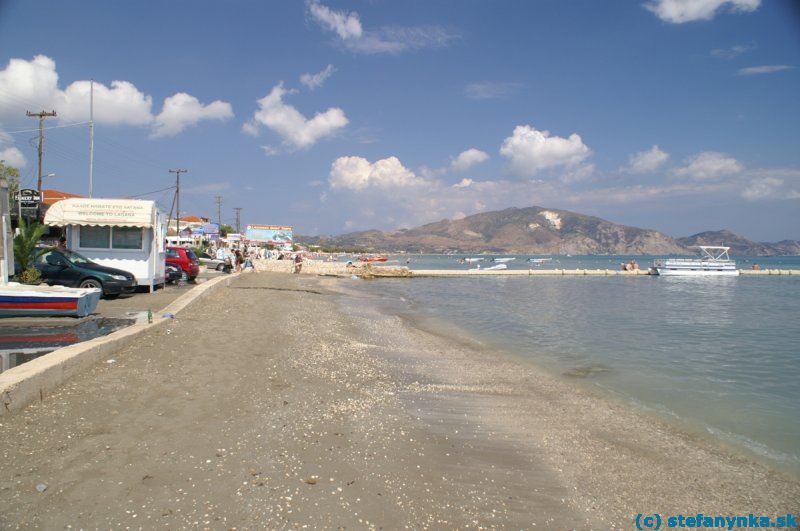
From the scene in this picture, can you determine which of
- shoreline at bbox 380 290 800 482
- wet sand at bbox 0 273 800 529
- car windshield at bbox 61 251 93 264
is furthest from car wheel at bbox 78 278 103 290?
shoreline at bbox 380 290 800 482

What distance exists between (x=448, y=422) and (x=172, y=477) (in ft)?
11.9

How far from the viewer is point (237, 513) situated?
376 cm

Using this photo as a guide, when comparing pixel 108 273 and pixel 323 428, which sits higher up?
pixel 108 273

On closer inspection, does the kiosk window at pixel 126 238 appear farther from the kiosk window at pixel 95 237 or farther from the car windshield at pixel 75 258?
the car windshield at pixel 75 258

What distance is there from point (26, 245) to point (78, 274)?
107 inches

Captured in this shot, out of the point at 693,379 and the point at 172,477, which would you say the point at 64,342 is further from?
the point at 693,379

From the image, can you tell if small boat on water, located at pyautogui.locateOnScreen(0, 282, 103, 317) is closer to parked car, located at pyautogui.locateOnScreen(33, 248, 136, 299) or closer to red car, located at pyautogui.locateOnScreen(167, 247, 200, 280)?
parked car, located at pyautogui.locateOnScreen(33, 248, 136, 299)

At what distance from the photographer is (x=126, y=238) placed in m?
16.5

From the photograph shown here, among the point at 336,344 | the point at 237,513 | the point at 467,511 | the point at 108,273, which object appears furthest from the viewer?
the point at 108,273

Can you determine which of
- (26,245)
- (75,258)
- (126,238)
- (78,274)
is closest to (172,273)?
A: (126,238)

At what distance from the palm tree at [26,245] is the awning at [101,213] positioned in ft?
2.80

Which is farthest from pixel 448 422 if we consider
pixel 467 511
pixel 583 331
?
pixel 583 331

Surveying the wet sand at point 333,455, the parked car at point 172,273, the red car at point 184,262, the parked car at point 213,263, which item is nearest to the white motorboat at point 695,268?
the parked car at point 213,263

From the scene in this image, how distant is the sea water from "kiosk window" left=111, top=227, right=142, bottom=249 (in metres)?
12.1
